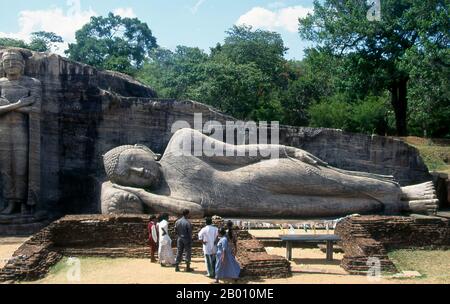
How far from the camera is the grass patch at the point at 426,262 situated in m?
7.71

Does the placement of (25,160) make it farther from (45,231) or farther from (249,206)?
(249,206)

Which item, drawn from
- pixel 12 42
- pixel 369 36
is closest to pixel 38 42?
pixel 12 42

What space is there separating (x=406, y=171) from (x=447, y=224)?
11.0ft

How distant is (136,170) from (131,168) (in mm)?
105

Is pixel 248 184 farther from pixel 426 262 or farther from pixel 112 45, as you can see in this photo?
pixel 112 45

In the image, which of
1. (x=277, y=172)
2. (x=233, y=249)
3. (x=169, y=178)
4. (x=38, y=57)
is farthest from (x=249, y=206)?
(x=38, y=57)

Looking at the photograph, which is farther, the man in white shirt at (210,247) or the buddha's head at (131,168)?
the buddha's head at (131,168)

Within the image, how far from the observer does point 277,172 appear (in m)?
11.3

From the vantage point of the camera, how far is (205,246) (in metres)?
7.61

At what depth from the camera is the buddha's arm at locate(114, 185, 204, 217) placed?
34.2 feet

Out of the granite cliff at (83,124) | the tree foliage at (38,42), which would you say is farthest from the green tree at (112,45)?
the granite cliff at (83,124)

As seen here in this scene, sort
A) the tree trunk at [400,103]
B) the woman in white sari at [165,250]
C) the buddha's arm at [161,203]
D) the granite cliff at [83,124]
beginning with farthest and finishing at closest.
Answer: the tree trunk at [400,103] < the granite cliff at [83,124] < the buddha's arm at [161,203] < the woman in white sari at [165,250]

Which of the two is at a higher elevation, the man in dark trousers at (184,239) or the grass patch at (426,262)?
the man in dark trousers at (184,239)

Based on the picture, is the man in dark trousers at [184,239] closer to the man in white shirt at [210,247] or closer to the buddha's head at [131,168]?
the man in white shirt at [210,247]
